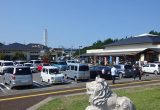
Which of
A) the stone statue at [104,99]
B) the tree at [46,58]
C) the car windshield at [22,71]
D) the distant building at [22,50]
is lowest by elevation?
the stone statue at [104,99]

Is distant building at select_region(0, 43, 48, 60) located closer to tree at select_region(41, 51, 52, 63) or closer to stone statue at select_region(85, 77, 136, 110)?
tree at select_region(41, 51, 52, 63)

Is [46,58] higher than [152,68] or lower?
higher

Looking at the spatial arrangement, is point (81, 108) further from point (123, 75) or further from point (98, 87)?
point (123, 75)

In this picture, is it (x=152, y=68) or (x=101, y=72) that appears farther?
(x=152, y=68)

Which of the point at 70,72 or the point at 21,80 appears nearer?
the point at 21,80

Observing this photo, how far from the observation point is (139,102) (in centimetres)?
1434

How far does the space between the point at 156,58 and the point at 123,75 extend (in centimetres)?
1953

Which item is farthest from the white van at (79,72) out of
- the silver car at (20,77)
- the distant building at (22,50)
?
the distant building at (22,50)

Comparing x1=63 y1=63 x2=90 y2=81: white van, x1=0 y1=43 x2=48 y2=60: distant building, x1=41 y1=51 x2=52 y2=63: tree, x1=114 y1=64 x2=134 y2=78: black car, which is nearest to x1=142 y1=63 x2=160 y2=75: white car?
x1=114 y1=64 x2=134 y2=78: black car

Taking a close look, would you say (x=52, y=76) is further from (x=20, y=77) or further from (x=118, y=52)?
(x=118, y=52)

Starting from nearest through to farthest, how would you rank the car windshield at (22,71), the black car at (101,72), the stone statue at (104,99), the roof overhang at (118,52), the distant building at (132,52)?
the stone statue at (104,99)
the car windshield at (22,71)
the black car at (101,72)
the distant building at (132,52)
the roof overhang at (118,52)

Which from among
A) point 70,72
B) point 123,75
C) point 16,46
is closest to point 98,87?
point 70,72

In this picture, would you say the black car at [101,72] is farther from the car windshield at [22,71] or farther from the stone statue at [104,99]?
the stone statue at [104,99]

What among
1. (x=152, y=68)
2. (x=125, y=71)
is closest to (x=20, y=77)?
(x=125, y=71)
